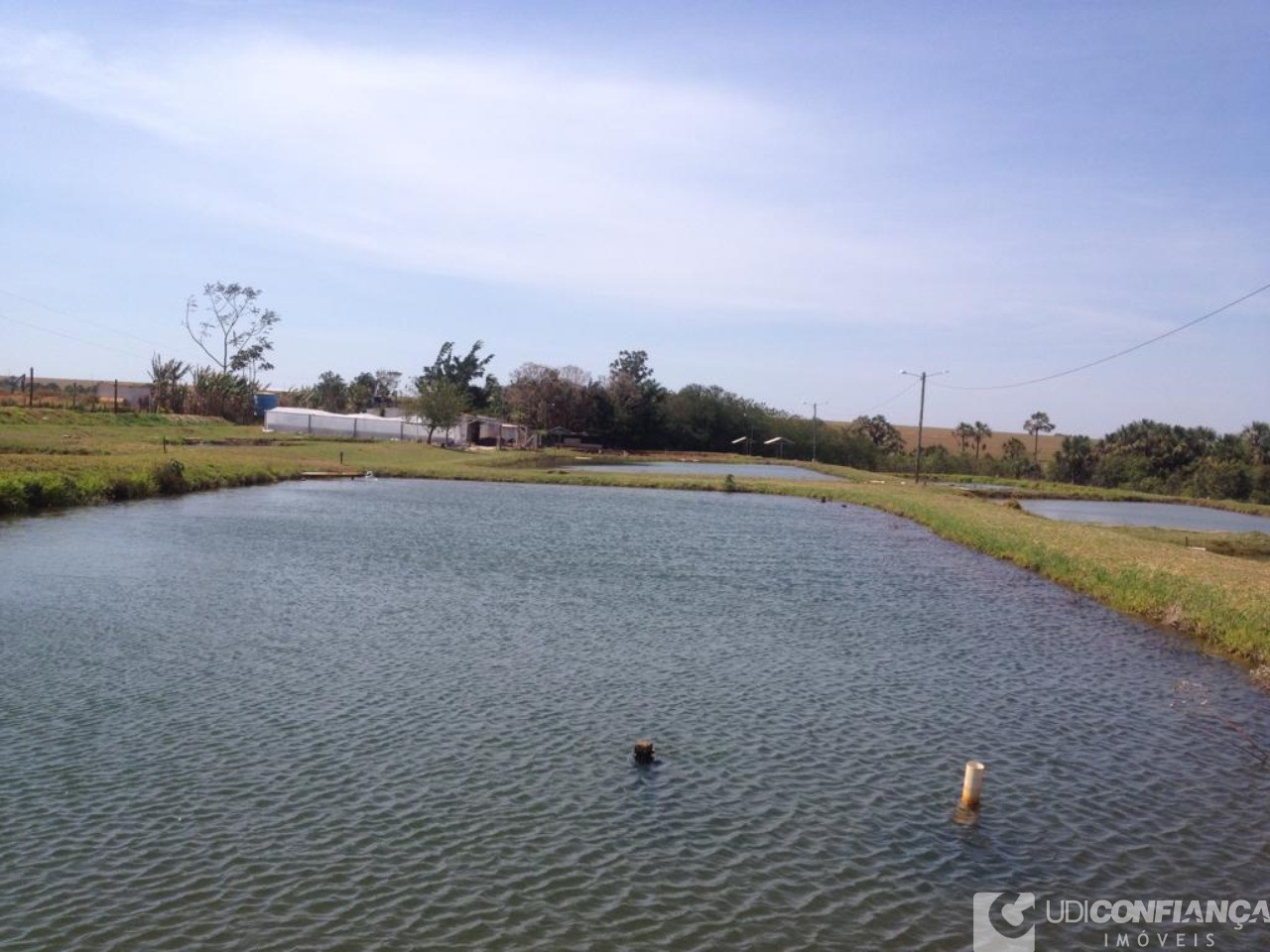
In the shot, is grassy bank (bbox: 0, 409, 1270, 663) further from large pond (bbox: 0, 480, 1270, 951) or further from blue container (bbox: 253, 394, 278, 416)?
blue container (bbox: 253, 394, 278, 416)

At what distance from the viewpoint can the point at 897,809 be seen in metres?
13.0

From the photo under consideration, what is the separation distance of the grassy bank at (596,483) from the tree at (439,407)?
7625mm

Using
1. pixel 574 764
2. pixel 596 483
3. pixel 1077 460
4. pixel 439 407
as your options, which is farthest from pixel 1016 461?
pixel 574 764

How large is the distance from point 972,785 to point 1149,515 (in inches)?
2637

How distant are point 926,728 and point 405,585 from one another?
48.8ft

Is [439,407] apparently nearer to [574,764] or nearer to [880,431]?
[880,431]

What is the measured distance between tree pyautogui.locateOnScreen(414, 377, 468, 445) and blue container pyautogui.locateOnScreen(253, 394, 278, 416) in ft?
66.4

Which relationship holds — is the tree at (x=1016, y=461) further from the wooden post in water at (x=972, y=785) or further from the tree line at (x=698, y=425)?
the wooden post in water at (x=972, y=785)

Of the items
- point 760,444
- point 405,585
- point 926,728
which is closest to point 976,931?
point 926,728

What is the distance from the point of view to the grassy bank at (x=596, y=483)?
28.3 m

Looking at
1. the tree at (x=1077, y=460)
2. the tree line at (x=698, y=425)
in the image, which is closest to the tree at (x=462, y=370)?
the tree line at (x=698, y=425)

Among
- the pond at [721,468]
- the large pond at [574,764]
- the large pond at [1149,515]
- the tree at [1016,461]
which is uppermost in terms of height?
the tree at [1016,461]

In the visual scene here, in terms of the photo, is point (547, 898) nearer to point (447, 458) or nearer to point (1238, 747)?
point (1238, 747)

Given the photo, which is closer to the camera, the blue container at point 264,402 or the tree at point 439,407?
the tree at point 439,407
